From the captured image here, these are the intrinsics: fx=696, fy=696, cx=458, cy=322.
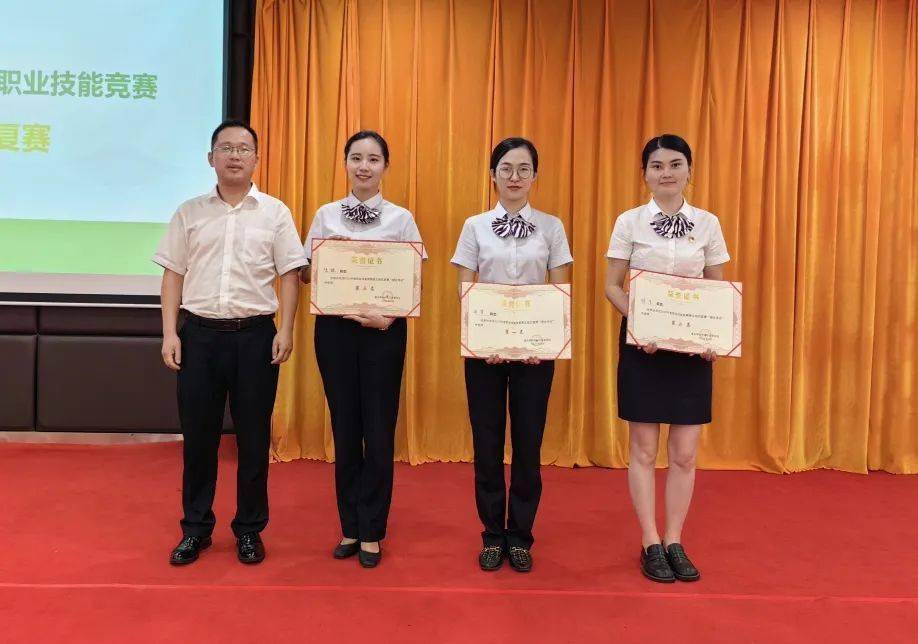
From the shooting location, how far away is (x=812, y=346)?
3.68 metres

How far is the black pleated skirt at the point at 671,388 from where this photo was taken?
2258mm

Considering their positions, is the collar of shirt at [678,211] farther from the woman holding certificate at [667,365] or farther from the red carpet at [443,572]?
the red carpet at [443,572]

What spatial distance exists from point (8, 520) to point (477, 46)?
301cm

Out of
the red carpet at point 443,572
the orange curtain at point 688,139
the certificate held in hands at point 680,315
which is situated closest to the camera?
the red carpet at point 443,572

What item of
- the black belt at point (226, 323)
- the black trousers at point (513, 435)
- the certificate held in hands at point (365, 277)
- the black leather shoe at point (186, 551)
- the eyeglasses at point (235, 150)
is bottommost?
the black leather shoe at point (186, 551)

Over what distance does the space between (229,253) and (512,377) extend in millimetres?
1001

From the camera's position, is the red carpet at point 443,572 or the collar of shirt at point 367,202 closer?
the red carpet at point 443,572

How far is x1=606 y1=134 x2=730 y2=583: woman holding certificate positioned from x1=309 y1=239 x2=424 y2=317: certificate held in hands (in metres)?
0.68

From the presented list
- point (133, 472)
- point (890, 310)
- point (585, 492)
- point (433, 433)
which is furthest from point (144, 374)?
point (890, 310)

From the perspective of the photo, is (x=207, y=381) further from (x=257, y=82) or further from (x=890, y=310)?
(x=890, y=310)

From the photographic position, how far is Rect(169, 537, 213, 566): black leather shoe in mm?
2260

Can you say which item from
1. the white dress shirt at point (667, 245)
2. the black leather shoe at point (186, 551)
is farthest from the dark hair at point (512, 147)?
the black leather shoe at point (186, 551)

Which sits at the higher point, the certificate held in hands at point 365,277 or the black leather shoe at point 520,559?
the certificate held in hands at point 365,277

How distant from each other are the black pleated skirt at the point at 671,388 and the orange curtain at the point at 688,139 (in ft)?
4.46
